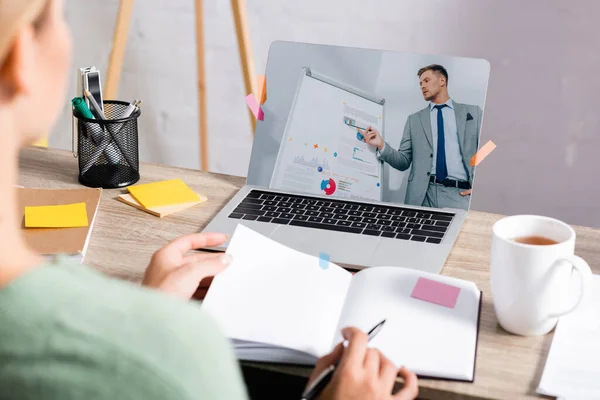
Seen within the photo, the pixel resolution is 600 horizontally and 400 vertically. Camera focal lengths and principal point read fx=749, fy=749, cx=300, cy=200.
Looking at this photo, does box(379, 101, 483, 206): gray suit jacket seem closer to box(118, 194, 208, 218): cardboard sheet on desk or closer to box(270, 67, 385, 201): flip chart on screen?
box(270, 67, 385, 201): flip chart on screen

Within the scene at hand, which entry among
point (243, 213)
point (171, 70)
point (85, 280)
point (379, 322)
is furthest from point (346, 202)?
point (171, 70)

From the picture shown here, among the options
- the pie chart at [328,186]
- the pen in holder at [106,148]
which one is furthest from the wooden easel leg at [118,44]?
the pie chart at [328,186]

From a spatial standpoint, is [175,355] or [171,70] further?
[171,70]

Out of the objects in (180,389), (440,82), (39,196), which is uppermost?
(440,82)

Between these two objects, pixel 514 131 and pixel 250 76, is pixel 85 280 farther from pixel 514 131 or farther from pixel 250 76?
pixel 514 131

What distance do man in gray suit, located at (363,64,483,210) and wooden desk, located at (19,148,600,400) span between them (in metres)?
0.06

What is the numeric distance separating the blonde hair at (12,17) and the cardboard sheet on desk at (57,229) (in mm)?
662

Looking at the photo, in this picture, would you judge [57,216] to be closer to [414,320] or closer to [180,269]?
[180,269]

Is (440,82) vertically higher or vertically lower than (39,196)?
higher

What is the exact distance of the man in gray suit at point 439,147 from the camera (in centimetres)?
121

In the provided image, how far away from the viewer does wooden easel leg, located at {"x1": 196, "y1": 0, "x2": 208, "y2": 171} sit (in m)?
2.14

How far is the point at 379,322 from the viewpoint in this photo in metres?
0.88

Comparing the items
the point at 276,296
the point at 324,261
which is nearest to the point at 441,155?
the point at 324,261

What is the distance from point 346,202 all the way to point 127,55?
148cm
